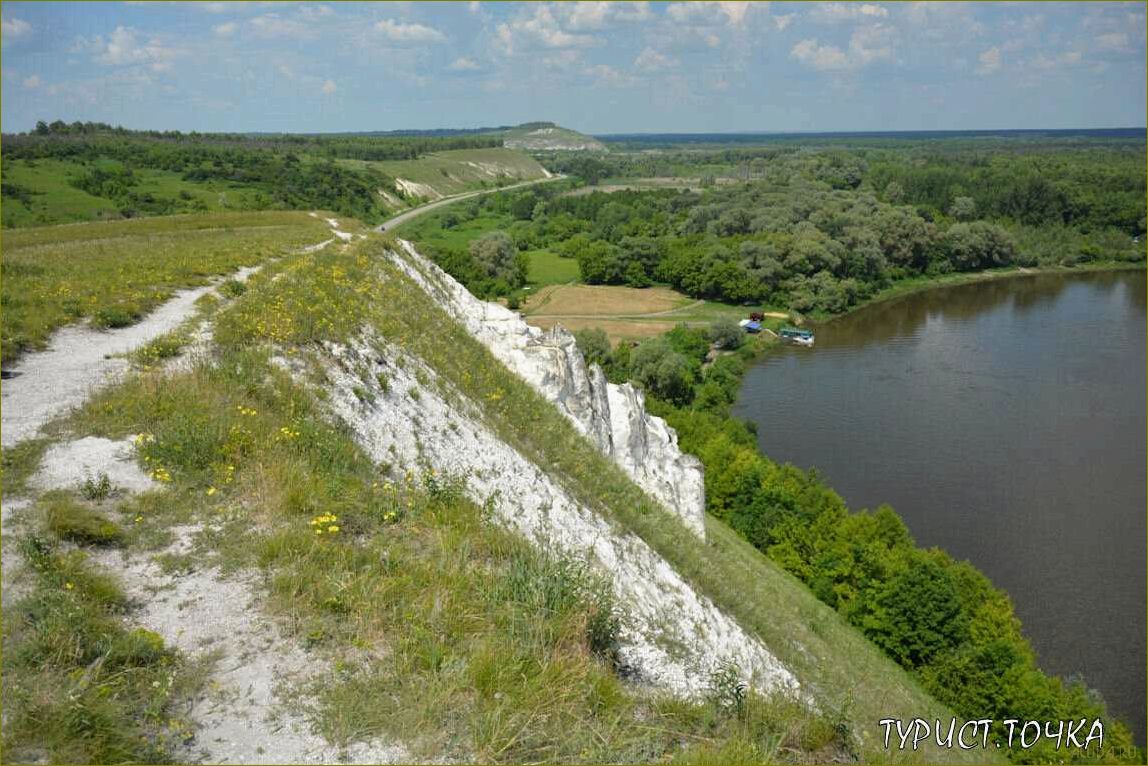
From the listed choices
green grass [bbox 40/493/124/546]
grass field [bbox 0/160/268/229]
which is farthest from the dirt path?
grass field [bbox 0/160/268/229]

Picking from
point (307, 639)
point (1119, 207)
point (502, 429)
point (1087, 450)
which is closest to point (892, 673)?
point (502, 429)

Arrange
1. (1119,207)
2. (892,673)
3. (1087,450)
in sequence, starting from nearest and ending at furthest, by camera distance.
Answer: (892,673)
(1087,450)
(1119,207)

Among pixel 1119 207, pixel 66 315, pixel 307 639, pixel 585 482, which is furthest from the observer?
pixel 1119 207

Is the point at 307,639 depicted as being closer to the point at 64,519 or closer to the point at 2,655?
the point at 2,655

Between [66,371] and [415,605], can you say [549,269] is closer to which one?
[66,371]

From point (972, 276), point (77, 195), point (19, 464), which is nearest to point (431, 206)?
point (77, 195)

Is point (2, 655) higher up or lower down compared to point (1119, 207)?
lower down

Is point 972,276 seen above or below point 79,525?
below
